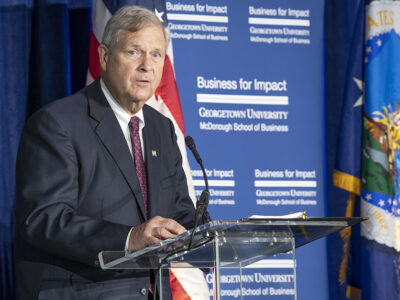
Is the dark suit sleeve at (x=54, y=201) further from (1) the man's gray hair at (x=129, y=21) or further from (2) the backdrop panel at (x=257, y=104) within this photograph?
(2) the backdrop panel at (x=257, y=104)

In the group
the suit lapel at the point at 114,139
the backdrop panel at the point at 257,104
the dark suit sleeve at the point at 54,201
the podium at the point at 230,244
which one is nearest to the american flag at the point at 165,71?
the backdrop panel at the point at 257,104

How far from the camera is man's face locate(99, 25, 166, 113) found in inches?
118

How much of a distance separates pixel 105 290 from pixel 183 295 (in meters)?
1.48

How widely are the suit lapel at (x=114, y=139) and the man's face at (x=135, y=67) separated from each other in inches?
4.3

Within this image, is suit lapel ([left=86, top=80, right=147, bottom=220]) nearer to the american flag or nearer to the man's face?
the man's face

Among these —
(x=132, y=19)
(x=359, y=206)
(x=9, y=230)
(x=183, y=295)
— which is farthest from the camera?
(x=359, y=206)

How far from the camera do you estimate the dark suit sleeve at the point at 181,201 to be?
3039 mm

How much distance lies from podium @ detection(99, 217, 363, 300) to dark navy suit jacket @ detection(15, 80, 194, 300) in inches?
7.3

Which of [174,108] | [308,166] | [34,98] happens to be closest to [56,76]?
[34,98]

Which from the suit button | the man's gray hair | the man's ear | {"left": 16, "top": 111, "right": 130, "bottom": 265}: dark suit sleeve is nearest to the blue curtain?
the man's ear

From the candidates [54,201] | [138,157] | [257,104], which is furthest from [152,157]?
[257,104]

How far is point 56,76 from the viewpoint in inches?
181

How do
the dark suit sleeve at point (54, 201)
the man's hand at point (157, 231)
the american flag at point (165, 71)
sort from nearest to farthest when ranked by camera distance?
the man's hand at point (157, 231) → the dark suit sleeve at point (54, 201) → the american flag at point (165, 71)

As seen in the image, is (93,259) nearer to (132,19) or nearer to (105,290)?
(105,290)
